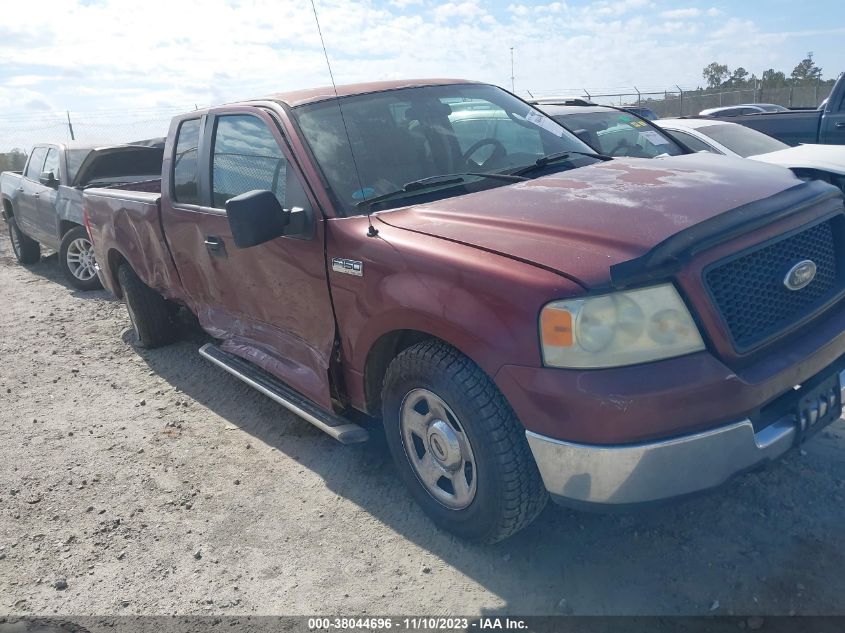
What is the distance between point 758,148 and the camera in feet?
24.5

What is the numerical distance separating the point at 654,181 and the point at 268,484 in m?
2.45

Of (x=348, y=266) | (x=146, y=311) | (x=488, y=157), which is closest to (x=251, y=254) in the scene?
(x=348, y=266)

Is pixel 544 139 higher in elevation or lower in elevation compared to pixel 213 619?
higher

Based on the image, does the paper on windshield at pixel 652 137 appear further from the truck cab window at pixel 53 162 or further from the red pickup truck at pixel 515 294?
the truck cab window at pixel 53 162

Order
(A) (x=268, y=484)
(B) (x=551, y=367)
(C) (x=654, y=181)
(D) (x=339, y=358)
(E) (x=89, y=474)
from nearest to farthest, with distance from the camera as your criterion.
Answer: (B) (x=551, y=367), (C) (x=654, y=181), (D) (x=339, y=358), (A) (x=268, y=484), (E) (x=89, y=474)

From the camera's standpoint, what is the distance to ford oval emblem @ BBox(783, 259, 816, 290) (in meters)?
2.67

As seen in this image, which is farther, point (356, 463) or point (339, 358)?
point (356, 463)

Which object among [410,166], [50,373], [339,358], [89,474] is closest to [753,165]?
[410,166]

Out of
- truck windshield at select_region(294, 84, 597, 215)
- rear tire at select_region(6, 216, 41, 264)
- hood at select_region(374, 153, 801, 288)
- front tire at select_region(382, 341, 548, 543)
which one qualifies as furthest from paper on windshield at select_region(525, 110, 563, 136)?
rear tire at select_region(6, 216, 41, 264)

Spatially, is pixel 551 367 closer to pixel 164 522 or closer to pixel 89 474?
pixel 164 522

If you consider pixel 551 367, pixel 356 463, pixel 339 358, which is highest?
pixel 551 367

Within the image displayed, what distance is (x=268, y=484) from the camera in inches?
149

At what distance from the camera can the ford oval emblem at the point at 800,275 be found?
105 inches

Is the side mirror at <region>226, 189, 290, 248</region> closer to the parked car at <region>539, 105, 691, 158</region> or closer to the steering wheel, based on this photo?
the steering wheel
